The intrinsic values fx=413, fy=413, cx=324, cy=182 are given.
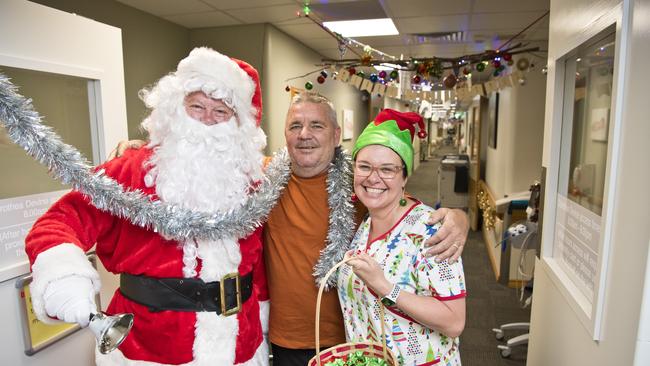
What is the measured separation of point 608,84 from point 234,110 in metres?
1.35

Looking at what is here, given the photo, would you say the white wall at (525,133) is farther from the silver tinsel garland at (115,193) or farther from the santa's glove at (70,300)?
the santa's glove at (70,300)

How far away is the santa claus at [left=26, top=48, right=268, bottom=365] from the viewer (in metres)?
1.39

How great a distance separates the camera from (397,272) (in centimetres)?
125

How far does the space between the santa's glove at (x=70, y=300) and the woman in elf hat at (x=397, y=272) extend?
0.69m

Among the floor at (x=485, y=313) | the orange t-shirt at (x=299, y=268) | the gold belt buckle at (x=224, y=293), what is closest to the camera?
the gold belt buckle at (x=224, y=293)

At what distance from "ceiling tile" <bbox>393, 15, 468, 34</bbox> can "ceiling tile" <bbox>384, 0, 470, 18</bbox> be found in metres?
0.14

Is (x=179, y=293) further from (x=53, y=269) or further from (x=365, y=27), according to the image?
(x=365, y=27)

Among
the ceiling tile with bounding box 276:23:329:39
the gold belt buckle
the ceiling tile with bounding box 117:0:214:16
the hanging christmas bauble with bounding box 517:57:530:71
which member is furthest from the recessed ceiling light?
the gold belt buckle

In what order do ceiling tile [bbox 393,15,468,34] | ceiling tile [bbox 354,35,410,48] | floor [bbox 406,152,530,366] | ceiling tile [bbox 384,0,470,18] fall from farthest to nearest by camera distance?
ceiling tile [bbox 354,35,410,48], ceiling tile [bbox 393,15,468,34], ceiling tile [bbox 384,0,470,18], floor [bbox 406,152,530,366]

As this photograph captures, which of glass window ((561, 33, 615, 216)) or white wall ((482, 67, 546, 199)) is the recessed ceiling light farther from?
glass window ((561, 33, 615, 216))

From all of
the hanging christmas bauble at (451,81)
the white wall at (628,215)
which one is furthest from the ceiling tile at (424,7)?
the white wall at (628,215)

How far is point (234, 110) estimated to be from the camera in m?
1.60

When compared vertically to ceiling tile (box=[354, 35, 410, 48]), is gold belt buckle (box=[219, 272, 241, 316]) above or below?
below

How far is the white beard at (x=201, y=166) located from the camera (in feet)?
4.72
